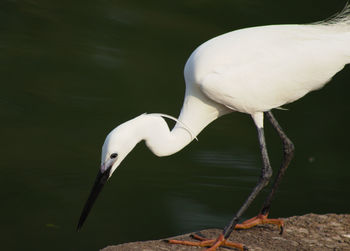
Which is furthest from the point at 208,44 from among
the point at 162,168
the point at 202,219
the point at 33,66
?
the point at 33,66

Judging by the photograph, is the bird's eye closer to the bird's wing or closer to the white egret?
the white egret

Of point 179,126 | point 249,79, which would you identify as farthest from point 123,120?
point 249,79

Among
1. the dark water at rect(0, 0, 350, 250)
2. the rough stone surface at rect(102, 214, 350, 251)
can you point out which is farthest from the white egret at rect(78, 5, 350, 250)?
the dark water at rect(0, 0, 350, 250)

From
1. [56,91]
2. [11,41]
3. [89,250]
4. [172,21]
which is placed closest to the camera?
[89,250]

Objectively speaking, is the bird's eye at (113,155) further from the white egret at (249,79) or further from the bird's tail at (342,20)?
the bird's tail at (342,20)

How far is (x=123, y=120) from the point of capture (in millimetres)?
8422

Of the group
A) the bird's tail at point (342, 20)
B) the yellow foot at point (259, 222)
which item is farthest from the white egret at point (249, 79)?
the bird's tail at point (342, 20)

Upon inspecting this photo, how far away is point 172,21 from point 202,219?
5.16 meters

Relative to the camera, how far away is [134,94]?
9.12 meters

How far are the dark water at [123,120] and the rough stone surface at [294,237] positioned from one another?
118 centimetres

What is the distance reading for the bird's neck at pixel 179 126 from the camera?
499cm

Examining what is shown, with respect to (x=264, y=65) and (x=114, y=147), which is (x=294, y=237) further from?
(x=114, y=147)

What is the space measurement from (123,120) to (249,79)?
11.6 ft

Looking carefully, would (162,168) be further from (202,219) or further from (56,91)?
(56,91)
